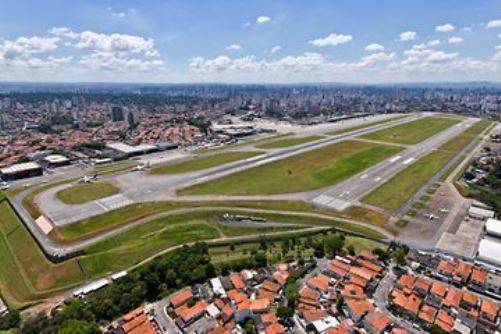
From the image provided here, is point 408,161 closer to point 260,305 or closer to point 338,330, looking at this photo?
point 338,330

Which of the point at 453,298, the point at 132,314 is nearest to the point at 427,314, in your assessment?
the point at 453,298

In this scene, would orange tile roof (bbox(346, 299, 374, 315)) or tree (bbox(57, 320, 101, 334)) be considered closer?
tree (bbox(57, 320, 101, 334))

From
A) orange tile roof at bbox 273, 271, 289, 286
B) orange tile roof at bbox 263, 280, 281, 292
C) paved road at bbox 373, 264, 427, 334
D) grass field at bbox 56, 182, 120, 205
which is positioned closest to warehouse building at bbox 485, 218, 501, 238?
paved road at bbox 373, 264, 427, 334

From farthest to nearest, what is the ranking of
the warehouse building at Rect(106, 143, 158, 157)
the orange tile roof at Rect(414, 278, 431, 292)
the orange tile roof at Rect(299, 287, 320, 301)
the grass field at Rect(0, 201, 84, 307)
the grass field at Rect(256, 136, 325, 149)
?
1. the grass field at Rect(256, 136, 325, 149)
2. the warehouse building at Rect(106, 143, 158, 157)
3. the grass field at Rect(0, 201, 84, 307)
4. the orange tile roof at Rect(414, 278, 431, 292)
5. the orange tile roof at Rect(299, 287, 320, 301)

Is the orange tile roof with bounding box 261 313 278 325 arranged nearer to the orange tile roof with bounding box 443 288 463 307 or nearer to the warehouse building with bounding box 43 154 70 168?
the orange tile roof with bounding box 443 288 463 307

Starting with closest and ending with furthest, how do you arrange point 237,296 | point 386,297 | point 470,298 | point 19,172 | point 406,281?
point 470,298, point 237,296, point 386,297, point 406,281, point 19,172

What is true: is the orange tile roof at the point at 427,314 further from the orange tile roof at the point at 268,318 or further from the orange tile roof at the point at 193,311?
the orange tile roof at the point at 193,311
